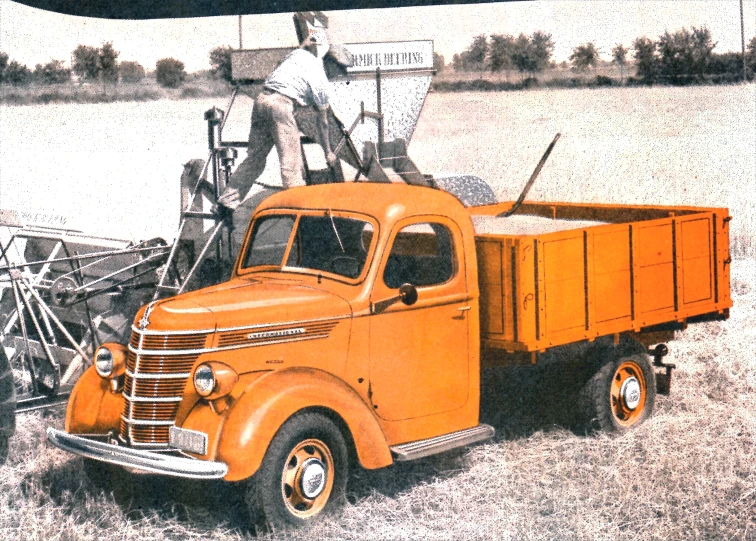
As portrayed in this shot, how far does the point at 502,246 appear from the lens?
7184 mm

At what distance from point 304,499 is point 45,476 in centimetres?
217

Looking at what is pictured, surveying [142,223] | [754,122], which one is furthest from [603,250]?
[754,122]

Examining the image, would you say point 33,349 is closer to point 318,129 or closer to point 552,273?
point 318,129

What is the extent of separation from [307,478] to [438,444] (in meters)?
1.09

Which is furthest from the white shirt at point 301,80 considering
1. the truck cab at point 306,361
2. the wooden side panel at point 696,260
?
the wooden side panel at point 696,260

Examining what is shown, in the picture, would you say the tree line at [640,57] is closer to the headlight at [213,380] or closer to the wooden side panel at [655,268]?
the wooden side panel at [655,268]

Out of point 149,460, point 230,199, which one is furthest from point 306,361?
point 230,199

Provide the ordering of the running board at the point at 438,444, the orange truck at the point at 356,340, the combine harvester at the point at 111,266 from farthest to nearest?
the combine harvester at the point at 111,266 < the running board at the point at 438,444 < the orange truck at the point at 356,340

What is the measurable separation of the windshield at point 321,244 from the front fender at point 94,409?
1.29 m

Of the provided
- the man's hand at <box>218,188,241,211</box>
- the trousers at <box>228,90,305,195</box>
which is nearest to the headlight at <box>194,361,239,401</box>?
the trousers at <box>228,90,305,195</box>

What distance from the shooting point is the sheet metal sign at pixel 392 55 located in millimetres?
12836

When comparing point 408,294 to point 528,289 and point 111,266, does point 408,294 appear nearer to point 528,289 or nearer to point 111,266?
point 528,289

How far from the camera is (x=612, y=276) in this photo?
7.79 metres

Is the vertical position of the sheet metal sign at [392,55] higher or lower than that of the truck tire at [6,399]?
higher
